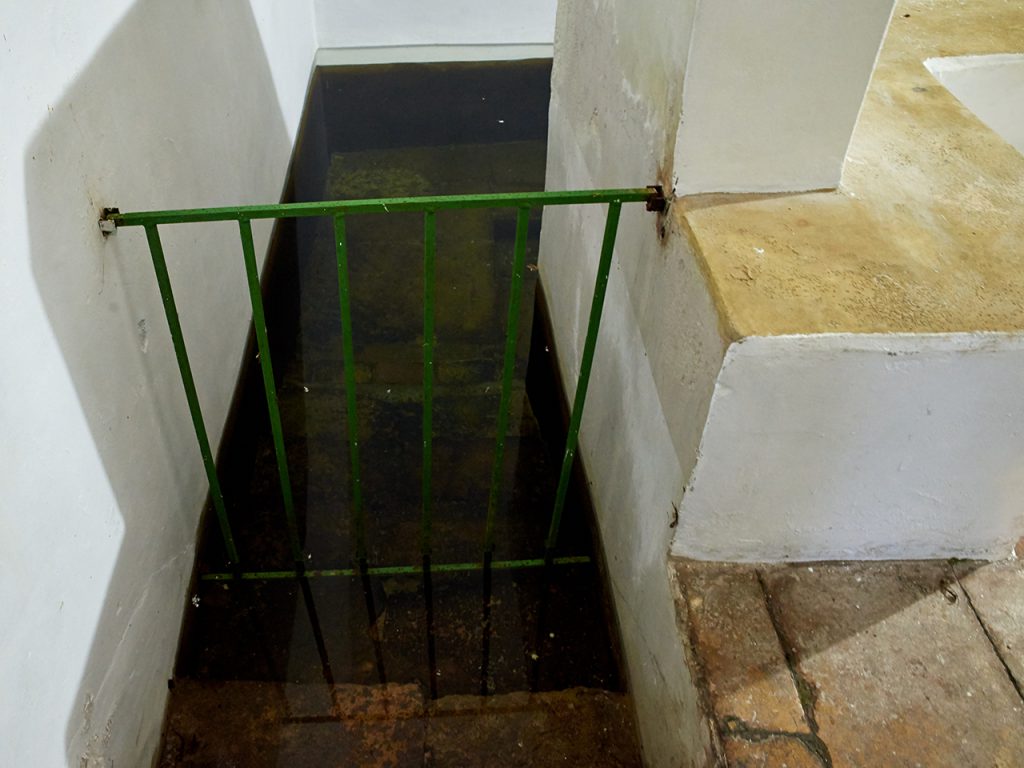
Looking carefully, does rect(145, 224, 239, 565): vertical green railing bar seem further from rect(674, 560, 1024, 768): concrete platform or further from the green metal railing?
rect(674, 560, 1024, 768): concrete platform

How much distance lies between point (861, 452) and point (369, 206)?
108 cm

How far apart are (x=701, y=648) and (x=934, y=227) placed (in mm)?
976

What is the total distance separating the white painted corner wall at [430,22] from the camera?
17.9 feet

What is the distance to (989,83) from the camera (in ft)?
8.13

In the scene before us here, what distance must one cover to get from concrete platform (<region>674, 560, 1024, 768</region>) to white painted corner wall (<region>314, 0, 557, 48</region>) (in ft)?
16.0

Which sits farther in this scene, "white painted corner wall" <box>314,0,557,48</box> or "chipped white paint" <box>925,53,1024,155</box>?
"white painted corner wall" <box>314,0,557,48</box>

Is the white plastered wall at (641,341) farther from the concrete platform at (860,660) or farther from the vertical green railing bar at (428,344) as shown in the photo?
the vertical green railing bar at (428,344)

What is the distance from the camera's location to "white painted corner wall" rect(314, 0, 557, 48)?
215 inches

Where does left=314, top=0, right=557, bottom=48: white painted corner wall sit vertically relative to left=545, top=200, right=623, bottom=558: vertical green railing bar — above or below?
below

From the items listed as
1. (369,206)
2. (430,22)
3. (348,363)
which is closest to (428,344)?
(348,363)

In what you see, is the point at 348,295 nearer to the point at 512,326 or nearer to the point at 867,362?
the point at 512,326

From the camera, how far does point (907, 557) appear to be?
1771mm

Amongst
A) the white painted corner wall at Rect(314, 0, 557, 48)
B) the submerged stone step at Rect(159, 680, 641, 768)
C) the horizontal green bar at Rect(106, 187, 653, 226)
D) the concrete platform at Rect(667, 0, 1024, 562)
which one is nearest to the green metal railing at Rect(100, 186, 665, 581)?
the horizontal green bar at Rect(106, 187, 653, 226)

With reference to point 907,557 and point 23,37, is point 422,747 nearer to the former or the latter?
point 907,557
